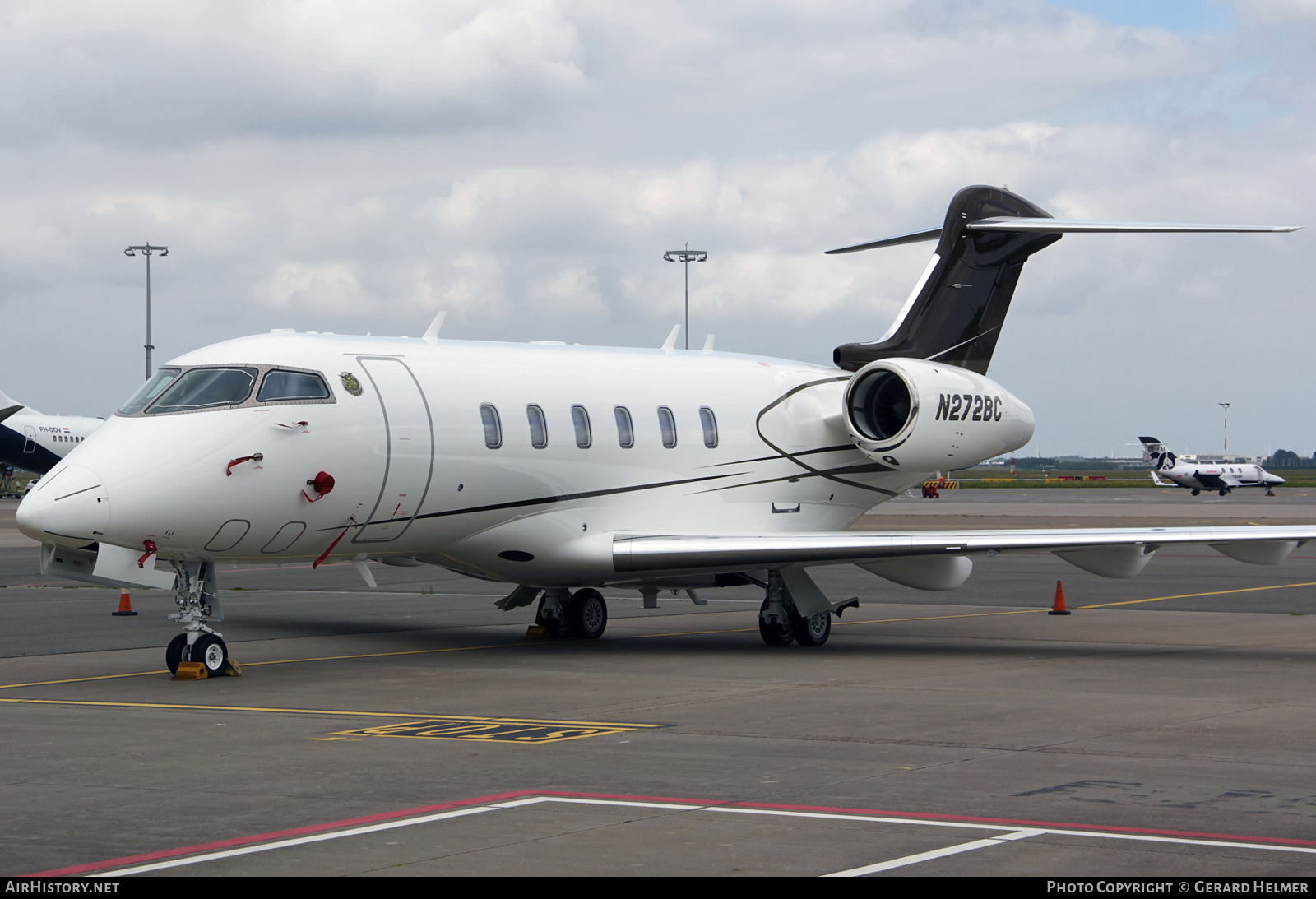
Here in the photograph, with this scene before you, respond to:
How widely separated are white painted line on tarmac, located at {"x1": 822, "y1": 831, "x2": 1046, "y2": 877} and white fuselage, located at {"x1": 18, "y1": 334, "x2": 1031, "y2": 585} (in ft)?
32.1

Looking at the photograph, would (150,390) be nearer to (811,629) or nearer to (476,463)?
(476,463)

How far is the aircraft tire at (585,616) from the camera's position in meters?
21.4

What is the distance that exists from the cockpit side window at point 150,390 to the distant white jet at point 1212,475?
90062 mm

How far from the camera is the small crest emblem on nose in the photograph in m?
17.2

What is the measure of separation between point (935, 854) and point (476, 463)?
36.0 feet

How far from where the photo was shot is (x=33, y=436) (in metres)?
66.8

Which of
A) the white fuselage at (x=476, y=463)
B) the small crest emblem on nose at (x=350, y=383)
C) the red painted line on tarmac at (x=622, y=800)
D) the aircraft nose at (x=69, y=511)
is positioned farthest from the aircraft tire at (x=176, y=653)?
the red painted line on tarmac at (x=622, y=800)

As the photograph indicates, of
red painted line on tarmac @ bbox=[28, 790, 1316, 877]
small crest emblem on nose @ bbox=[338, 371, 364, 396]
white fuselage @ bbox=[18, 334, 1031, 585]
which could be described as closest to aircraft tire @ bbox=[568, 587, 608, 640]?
white fuselage @ bbox=[18, 334, 1031, 585]

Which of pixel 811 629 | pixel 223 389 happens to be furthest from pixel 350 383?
pixel 811 629

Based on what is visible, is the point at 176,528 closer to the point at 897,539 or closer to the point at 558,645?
the point at 558,645

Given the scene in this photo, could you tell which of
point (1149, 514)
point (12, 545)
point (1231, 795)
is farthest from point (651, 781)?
point (1149, 514)

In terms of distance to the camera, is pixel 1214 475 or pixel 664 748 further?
pixel 1214 475

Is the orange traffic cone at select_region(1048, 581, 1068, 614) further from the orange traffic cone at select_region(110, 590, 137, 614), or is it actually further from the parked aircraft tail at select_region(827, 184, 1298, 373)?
the orange traffic cone at select_region(110, 590, 137, 614)

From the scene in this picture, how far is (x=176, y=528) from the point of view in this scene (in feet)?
51.1
